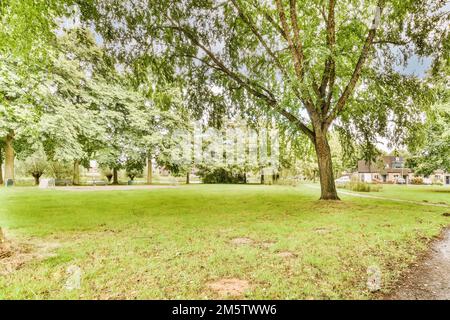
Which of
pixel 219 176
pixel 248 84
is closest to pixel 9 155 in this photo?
pixel 248 84

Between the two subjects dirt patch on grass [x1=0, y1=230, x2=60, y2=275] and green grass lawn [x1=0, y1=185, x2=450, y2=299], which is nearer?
green grass lawn [x1=0, y1=185, x2=450, y2=299]

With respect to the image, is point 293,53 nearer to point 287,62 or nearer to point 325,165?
point 287,62

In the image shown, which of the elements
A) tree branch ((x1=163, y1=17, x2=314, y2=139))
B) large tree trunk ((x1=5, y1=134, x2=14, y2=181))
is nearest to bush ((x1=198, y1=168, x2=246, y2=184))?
large tree trunk ((x1=5, y1=134, x2=14, y2=181))

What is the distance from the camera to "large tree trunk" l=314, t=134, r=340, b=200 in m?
14.7

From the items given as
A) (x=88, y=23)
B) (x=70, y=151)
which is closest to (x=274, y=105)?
(x=88, y=23)

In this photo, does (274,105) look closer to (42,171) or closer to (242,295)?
(242,295)

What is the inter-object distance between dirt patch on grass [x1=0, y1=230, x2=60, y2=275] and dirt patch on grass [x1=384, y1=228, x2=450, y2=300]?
597 cm

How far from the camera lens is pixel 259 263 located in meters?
A: 5.29

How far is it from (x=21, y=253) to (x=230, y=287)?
4454 mm

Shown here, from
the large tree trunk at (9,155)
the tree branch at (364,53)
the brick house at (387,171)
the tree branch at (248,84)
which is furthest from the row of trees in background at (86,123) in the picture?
the brick house at (387,171)

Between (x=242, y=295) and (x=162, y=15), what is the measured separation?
12.5 metres

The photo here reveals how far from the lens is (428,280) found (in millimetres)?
4691

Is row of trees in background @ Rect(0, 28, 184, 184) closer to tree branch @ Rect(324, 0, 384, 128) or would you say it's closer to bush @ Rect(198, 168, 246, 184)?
bush @ Rect(198, 168, 246, 184)

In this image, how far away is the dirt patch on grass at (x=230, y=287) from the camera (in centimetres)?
406
